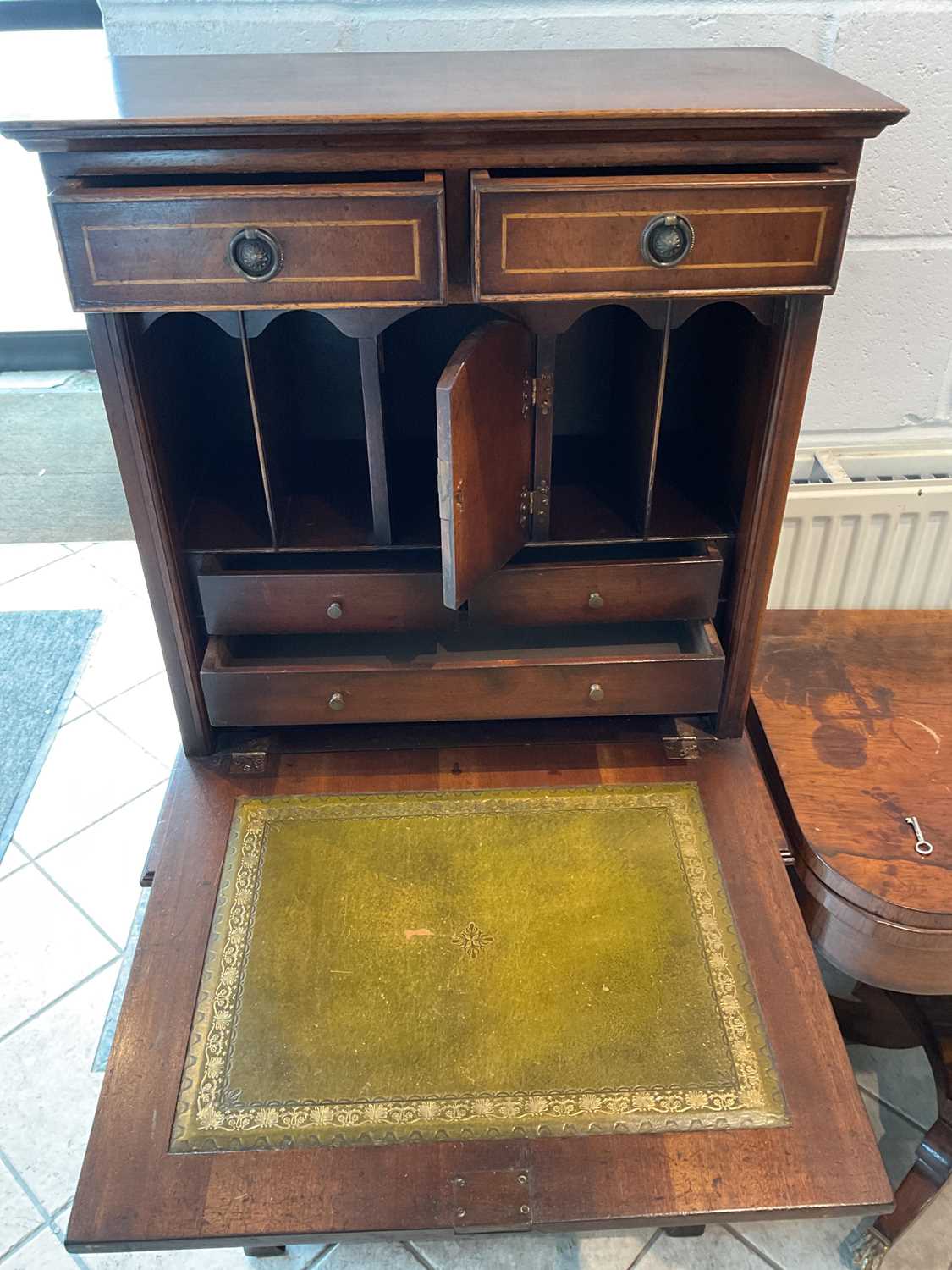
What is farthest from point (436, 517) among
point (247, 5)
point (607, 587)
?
point (247, 5)

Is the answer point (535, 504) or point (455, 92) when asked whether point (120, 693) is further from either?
point (455, 92)

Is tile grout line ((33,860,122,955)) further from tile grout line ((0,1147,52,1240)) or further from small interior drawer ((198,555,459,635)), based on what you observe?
small interior drawer ((198,555,459,635))

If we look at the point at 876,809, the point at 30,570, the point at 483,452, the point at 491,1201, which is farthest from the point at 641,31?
the point at 30,570

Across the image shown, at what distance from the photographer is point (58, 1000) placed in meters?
1.45

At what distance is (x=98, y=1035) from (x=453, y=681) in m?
0.77

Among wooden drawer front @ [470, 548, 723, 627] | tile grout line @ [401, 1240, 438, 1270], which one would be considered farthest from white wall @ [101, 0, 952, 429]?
tile grout line @ [401, 1240, 438, 1270]

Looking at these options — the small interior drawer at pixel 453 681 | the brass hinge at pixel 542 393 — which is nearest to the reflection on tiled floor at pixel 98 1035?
the small interior drawer at pixel 453 681

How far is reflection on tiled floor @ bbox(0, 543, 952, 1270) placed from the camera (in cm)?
118

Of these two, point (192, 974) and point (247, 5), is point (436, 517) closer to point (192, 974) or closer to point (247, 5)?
point (192, 974)

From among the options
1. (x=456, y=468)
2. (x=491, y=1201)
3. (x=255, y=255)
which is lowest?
(x=491, y=1201)

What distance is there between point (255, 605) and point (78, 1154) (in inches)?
30.0

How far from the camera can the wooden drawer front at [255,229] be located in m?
0.81

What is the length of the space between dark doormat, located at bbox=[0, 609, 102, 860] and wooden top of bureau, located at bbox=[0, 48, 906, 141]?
118cm

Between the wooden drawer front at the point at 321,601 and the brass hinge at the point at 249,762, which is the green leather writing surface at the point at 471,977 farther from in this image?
the wooden drawer front at the point at 321,601
